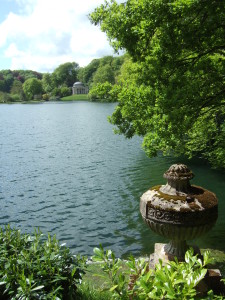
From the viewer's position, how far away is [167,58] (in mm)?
10203

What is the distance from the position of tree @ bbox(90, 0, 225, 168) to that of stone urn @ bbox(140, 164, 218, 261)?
353cm

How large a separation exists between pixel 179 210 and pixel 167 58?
5650mm

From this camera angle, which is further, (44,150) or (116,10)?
(44,150)

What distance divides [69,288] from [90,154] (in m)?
25.1

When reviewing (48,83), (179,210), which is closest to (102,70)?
(48,83)

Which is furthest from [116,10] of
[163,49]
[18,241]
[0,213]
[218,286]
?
[0,213]

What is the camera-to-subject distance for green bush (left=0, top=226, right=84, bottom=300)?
4.84 meters

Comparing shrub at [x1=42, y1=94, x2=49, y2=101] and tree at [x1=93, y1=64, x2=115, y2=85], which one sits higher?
tree at [x1=93, y1=64, x2=115, y2=85]

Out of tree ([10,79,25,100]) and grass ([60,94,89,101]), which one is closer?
grass ([60,94,89,101])

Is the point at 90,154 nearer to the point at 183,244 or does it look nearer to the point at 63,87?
the point at 183,244

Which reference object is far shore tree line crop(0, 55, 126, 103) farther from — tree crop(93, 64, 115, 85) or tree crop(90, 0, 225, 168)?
tree crop(90, 0, 225, 168)

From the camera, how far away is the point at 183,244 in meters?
7.18

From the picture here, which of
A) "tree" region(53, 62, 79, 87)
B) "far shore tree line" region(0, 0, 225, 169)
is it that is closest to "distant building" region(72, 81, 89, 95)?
"tree" region(53, 62, 79, 87)

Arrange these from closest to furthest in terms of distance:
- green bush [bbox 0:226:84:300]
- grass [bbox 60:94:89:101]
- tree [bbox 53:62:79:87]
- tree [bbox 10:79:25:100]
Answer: green bush [bbox 0:226:84:300] → grass [bbox 60:94:89:101] → tree [bbox 10:79:25:100] → tree [bbox 53:62:79:87]
